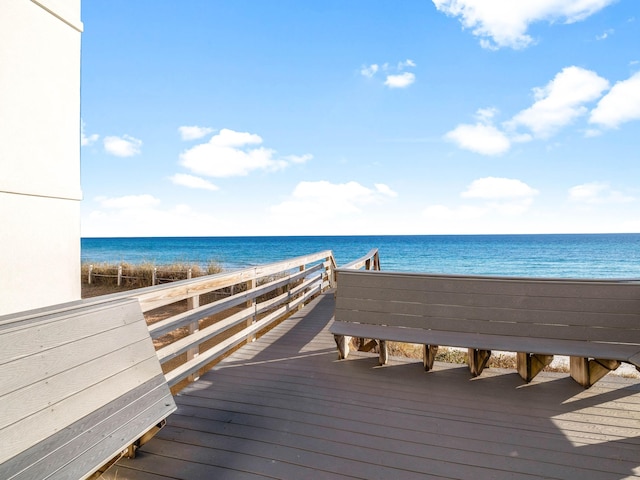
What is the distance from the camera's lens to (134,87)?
11.7m

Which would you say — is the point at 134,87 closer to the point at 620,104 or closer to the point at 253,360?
the point at 253,360

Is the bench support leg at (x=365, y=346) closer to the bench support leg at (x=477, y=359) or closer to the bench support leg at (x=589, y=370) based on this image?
the bench support leg at (x=477, y=359)

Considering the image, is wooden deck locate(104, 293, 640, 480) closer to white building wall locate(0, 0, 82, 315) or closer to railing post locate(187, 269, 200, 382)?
railing post locate(187, 269, 200, 382)

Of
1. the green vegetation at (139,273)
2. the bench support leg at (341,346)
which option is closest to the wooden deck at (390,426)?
the bench support leg at (341,346)

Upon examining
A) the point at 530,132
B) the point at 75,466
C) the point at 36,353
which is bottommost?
the point at 75,466

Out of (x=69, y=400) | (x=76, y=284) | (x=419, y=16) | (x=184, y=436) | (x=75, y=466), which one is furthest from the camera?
(x=419, y=16)

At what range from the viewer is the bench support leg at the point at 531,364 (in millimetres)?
2752

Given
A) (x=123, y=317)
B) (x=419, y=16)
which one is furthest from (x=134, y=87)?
(x=123, y=317)

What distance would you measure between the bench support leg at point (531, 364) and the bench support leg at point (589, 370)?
0.29 m

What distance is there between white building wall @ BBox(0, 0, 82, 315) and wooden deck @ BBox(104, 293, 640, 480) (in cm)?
135

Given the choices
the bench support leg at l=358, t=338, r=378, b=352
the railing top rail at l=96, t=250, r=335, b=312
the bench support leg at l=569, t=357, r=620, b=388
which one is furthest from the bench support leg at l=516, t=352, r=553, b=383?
the railing top rail at l=96, t=250, r=335, b=312

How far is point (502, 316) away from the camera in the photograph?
2.88 m

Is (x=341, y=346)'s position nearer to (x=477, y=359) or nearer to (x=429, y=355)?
(x=429, y=355)

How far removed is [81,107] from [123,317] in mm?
2053
